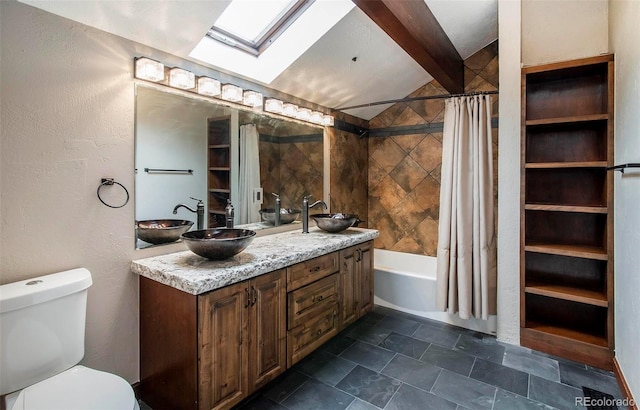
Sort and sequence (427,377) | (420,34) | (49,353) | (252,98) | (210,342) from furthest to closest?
(252,98) → (420,34) → (427,377) → (210,342) → (49,353)

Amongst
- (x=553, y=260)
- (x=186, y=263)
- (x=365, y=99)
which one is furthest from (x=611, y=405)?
(x=365, y=99)

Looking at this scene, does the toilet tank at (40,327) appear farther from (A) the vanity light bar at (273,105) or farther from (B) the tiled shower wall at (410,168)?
(B) the tiled shower wall at (410,168)

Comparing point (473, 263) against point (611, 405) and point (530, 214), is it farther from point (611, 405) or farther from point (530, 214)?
point (611, 405)

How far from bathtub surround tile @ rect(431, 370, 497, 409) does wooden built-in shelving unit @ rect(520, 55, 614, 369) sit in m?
0.79

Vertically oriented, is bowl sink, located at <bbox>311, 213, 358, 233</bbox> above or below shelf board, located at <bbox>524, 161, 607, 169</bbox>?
below

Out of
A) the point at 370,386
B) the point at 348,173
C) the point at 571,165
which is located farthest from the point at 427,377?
the point at 348,173

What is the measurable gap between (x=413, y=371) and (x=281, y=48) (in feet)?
8.26

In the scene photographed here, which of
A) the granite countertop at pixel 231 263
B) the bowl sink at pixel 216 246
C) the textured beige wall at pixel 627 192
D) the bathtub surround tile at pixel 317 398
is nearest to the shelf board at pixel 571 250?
the textured beige wall at pixel 627 192

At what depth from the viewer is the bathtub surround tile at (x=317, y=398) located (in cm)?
181

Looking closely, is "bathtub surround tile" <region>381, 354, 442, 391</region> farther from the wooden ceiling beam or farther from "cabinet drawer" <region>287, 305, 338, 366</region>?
the wooden ceiling beam

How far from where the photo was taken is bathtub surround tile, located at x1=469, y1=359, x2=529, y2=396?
1979 millimetres

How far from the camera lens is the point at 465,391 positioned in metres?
1.94

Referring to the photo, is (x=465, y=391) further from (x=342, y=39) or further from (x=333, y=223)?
(x=342, y=39)

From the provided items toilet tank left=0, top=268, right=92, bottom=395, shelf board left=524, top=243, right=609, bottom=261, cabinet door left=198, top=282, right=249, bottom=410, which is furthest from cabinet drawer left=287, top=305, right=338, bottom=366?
shelf board left=524, top=243, right=609, bottom=261
